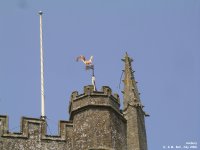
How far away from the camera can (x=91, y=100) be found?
28.2m

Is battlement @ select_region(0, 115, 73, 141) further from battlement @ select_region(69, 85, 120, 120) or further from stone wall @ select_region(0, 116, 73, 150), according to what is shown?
battlement @ select_region(69, 85, 120, 120)

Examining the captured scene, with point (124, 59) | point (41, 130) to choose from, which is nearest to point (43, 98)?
point (41, 130)

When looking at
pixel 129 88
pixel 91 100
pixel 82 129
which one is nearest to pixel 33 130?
pixel 82 129

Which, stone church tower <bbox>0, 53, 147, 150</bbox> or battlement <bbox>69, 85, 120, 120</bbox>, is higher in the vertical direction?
battlement <bbox>69, 85, 120, 120</bbox>

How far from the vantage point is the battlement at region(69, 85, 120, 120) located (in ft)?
92.3

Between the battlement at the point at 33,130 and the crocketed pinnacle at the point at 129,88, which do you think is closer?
the battlement at the point at 33,130

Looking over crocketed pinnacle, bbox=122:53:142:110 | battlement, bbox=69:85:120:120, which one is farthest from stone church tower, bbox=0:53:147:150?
crocketed pinnacle, bbox=122:53:142:110

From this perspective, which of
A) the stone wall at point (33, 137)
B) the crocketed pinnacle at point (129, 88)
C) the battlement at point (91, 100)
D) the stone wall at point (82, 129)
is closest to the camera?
the stone wall at point (33, 137)

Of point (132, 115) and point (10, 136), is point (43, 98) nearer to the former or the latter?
point (10, 136)

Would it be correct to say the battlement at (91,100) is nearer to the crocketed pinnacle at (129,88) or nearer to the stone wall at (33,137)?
the stone wall at (33,137)

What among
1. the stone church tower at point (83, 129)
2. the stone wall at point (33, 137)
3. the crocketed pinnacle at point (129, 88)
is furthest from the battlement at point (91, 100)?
the crocketed pinnacle at point (129, 88)

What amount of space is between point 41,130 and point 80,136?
57.0 inches

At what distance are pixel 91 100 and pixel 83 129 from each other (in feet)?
4.19

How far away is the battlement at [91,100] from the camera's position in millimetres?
28125
